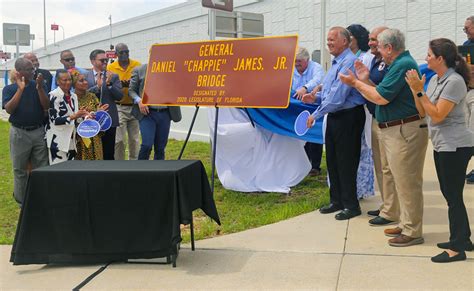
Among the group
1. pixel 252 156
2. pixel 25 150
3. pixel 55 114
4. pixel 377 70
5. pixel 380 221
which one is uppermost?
pixel 377 70

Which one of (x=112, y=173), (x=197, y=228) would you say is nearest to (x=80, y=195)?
(x=112, y=173)

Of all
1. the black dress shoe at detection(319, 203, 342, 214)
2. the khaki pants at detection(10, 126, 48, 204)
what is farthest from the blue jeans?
the black dress shoe at detection(319, 203, 342, 214)

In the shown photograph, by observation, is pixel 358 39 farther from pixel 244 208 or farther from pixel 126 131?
pixel 126 131

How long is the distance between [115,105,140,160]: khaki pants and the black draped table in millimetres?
3411

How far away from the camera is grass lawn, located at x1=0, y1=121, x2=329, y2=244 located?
5.64m

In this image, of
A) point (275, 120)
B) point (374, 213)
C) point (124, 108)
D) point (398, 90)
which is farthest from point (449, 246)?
point (124, 108)

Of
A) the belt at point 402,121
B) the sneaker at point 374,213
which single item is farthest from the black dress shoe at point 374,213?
the belt at point 402,121

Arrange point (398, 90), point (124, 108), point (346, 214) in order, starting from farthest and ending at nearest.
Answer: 1. point (124, 108)
2. point (346, 214)
3. point (398, 90)

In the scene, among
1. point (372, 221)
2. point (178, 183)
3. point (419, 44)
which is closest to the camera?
point (178, 183)

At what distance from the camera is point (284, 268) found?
4.30m

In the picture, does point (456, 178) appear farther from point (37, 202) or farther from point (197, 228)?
point (37, 202)

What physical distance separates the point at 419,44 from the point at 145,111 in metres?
12.1

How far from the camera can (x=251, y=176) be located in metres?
7.29

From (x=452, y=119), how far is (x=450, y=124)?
4 cm
